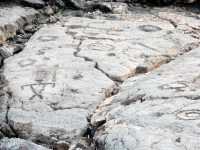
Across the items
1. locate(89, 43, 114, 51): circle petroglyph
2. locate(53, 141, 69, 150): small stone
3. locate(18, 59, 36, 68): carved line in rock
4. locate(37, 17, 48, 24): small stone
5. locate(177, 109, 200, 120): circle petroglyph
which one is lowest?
locate(53, 141, 69, 150): small stone

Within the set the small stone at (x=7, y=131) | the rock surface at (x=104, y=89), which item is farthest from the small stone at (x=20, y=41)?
the small stone at (x=7, y=131)

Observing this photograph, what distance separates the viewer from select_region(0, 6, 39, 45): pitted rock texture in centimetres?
398

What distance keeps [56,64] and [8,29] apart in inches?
45.9

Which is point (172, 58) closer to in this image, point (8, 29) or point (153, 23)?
point (153, 23)

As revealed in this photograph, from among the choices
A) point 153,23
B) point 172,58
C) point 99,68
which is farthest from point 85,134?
point 153,23

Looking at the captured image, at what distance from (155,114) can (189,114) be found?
19 cm

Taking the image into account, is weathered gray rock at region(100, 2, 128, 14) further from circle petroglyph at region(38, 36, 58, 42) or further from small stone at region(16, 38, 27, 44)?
small stone at region(16, 38, 27, 44)

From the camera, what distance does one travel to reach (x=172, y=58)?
11.2 ft

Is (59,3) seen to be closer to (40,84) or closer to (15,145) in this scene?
(40,84)

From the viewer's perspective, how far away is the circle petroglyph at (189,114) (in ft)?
6.72

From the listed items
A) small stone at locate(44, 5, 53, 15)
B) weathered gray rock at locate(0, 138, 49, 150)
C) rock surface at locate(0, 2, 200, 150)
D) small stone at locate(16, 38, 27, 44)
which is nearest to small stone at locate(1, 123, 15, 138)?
rock surface at locate(0, 2, 200, 150)

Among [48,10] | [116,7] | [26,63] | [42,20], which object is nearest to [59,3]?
[48,10]

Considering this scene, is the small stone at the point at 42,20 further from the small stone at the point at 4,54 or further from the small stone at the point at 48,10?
the small stone at the point at 4,54

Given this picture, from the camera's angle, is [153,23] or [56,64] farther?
[153,23]
